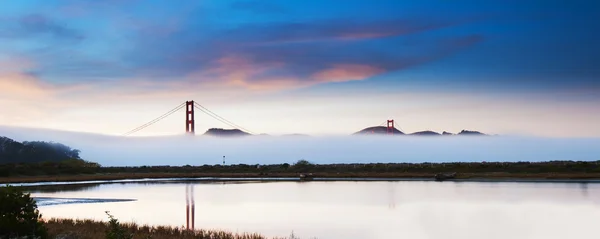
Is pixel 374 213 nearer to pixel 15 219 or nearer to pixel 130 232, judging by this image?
pixel 130 232

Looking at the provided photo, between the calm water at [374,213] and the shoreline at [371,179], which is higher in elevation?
the shoreline at [371,179]

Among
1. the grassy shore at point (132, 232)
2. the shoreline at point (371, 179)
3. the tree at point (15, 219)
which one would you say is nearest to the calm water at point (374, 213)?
the grassy shore at point (132, 232)

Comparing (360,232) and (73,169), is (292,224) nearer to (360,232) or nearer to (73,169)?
(360,232)

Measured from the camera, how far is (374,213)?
32.3 m

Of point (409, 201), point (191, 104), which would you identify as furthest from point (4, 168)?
point (191, 104)

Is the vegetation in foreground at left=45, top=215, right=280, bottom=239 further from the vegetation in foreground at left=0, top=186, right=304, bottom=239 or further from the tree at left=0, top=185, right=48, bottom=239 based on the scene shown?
the tree at left=0, top=185, right=48, bottom=239

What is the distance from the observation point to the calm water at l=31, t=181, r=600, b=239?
25172mm

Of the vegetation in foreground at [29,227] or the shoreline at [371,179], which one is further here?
the shoreline at [371,179]

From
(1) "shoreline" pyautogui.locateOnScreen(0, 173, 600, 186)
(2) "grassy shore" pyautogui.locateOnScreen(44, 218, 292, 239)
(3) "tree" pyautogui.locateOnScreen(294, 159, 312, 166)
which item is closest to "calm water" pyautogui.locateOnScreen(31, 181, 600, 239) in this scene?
(2) "grassy shore" pyautogui.locateOnScreen(44, 218, 292, 239)

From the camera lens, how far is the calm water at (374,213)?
25172 millimetres

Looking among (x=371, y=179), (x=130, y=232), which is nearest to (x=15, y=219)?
(x=130, y=232)

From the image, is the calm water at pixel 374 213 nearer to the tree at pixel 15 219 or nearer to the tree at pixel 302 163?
the tree at pixel 15 219

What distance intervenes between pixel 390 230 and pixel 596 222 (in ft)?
31.3

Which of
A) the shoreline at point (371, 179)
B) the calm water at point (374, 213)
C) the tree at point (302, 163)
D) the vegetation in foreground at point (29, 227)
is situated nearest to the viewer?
the vegetation in foreground at point (29, 227)
